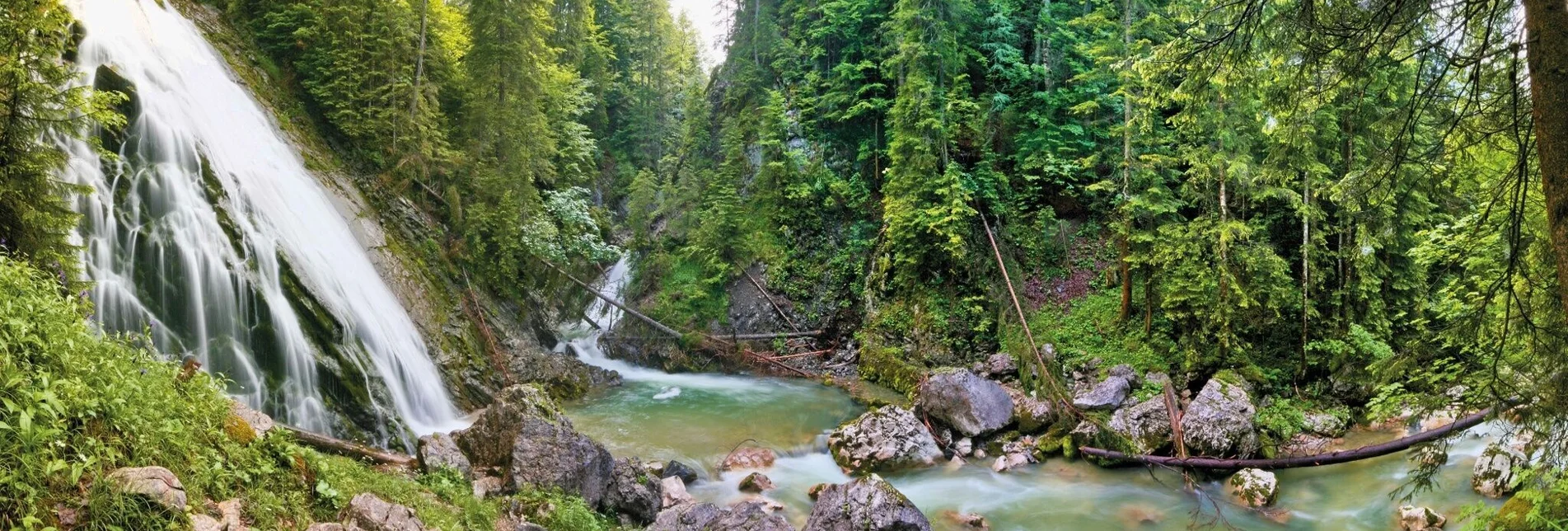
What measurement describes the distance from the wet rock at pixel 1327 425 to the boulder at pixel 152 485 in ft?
47.6

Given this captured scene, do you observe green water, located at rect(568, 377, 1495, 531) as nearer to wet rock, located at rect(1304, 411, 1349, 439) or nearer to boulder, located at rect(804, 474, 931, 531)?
wet rock, located at rect(1304, 411, 1349, 439)

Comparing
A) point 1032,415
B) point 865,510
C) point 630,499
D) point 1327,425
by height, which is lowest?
point 630,499

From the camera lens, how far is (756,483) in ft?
34.7

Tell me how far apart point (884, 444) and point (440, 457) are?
6756mm

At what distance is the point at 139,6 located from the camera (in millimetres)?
12133

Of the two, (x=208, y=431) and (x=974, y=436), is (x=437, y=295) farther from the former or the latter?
(x=974, y=436)

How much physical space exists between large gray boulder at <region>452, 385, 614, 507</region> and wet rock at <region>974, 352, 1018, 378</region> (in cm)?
914

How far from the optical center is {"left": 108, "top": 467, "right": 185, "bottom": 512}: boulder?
3.72m

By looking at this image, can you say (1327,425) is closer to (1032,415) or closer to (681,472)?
(1032,415)

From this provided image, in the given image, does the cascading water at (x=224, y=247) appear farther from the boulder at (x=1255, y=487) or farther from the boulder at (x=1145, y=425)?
the boulder at (x=1255, y=487)

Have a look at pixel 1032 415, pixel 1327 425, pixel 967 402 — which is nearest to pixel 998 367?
pixel 1032 415

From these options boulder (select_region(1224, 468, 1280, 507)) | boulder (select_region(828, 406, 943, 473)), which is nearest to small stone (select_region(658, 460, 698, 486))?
boulder (select_region(828, 406, 943, 473))

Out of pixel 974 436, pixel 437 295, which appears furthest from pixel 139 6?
pixel 974 436

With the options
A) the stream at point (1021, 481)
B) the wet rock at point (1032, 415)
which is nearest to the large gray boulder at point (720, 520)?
the stream at point (1021, 481)
